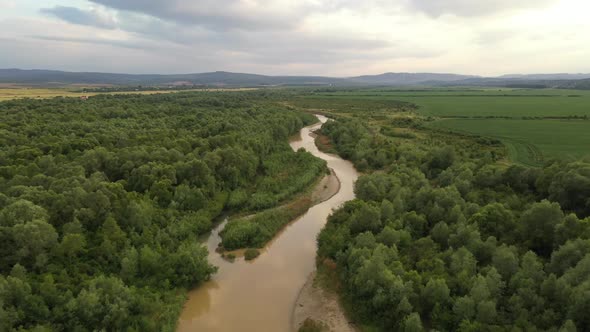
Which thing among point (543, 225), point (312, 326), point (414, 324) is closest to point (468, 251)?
point (543, 225)

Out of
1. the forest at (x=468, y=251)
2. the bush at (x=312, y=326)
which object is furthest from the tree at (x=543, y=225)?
the bush at (x=312, y=326)

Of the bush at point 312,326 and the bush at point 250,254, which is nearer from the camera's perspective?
the bush at point 312,326

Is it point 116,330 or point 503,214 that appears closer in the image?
point 116,330

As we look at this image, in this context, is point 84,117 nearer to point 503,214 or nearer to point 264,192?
point 264,192

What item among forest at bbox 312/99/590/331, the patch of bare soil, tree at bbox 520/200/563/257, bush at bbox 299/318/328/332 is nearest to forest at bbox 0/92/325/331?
the patch of bare soil

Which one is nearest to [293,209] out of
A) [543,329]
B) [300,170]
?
[300,170]

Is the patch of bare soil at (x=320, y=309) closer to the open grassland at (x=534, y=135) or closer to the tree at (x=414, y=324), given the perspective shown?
the tree at (x=414, y=324)
